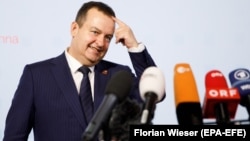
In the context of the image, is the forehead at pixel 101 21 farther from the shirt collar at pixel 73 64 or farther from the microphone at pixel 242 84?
the microphone at pixel 242 84

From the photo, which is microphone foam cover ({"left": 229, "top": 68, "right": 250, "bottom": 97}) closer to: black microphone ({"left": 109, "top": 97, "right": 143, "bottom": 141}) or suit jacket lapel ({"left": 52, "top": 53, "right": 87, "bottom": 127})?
black microphone ({"left": 109, "top": 97, "right": 143, "bottom": 141})

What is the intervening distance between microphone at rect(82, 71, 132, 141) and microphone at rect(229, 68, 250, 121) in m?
0.33

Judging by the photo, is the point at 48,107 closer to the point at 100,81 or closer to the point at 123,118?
the point at 100,81

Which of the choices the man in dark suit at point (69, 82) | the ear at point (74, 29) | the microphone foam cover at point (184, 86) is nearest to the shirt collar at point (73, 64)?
the man in dark suit at point (69, 82)

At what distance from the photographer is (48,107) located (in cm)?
124

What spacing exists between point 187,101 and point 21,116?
68 cm

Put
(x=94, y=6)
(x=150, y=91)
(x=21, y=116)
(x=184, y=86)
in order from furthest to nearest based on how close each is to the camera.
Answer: (x=94, y=6)
(x=21, y=116)
(x=184, y=86)
(x=150, y=91)

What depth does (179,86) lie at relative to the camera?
0.88 m

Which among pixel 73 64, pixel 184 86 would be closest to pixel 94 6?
pixel 73 64

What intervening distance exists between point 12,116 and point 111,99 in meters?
0.74

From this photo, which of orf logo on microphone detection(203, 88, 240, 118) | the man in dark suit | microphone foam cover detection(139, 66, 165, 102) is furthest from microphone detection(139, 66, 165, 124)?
the man in dark suit

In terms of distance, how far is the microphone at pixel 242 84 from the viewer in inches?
34.9

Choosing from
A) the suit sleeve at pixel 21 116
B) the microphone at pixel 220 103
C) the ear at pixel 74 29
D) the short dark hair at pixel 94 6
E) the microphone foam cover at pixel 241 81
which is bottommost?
the suit sleeve at pixel 21 116

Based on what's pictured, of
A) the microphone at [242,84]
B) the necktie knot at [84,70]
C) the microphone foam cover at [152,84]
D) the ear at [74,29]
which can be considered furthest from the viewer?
the ear at [74,29]
